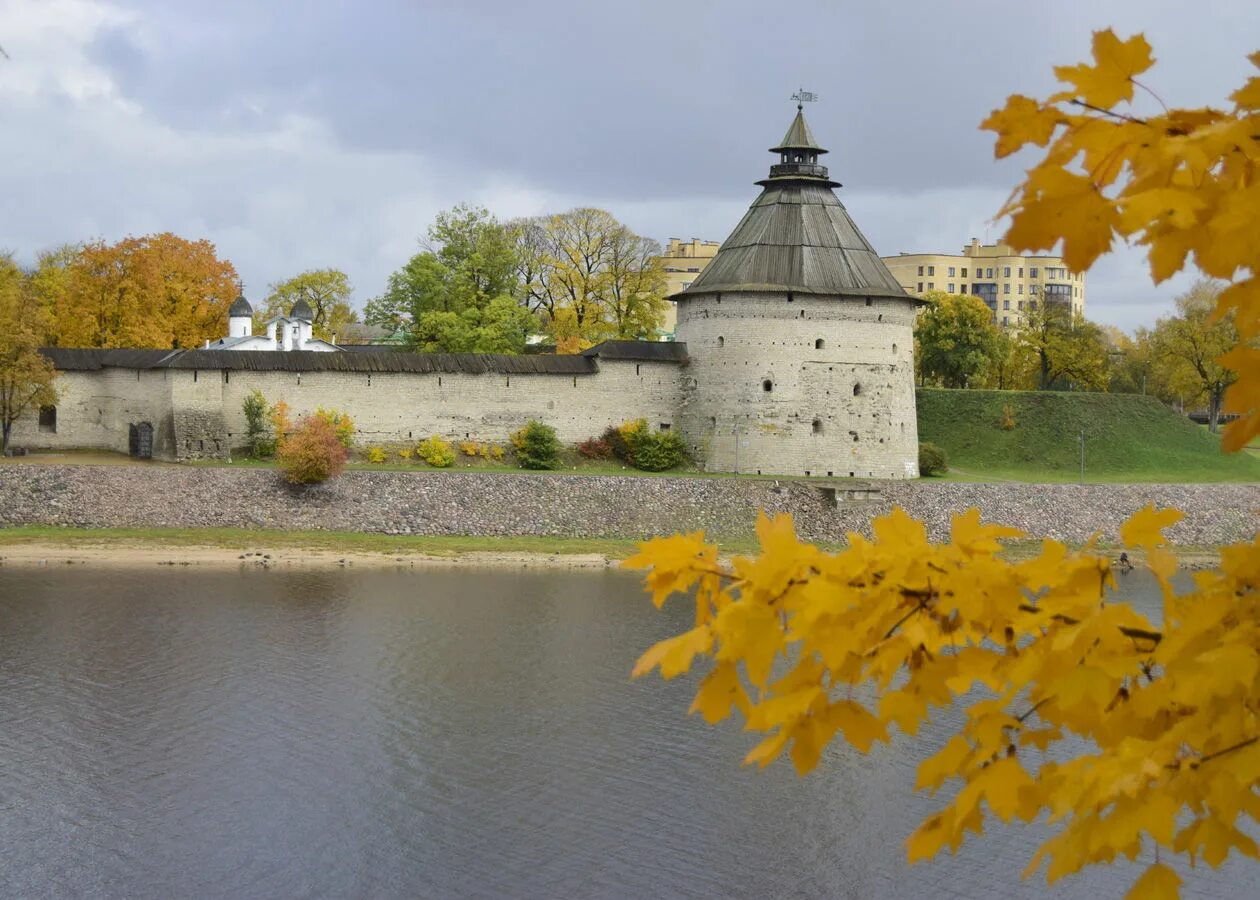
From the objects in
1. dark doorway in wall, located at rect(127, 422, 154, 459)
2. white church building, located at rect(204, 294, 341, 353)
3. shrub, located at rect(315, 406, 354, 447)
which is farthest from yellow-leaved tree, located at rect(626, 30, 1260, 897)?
white church building, located at rect(204, 294, 341, 353)

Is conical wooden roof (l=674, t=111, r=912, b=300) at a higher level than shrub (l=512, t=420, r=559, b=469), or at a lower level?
higher

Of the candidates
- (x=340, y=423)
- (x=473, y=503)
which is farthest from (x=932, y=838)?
(x=340, y=423)

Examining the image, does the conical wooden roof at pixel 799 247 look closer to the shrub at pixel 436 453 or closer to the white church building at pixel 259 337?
the shrub at pixel 436 453

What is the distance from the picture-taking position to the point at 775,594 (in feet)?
6.46

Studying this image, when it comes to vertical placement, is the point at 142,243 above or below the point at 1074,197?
above

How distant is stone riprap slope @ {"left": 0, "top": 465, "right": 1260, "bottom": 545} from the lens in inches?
1146

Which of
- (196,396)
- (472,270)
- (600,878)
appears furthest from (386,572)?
(472,270)

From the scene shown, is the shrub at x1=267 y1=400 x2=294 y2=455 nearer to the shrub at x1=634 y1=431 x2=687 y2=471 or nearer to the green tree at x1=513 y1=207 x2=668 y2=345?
the shrub at x1=634 y1=431 x2=687 y2=471

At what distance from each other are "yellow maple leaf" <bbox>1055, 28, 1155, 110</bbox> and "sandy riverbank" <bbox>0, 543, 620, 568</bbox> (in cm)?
2572

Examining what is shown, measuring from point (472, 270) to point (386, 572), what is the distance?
62.7 ft

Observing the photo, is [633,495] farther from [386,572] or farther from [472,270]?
[472,270]

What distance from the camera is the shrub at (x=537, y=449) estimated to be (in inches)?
1291

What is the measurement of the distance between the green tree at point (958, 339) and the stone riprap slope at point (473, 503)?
635 inches

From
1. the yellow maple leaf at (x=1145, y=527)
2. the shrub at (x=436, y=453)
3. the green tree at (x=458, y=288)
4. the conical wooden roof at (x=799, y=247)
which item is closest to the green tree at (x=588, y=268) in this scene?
the green tree at (x=458, y=288)
